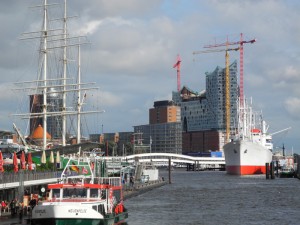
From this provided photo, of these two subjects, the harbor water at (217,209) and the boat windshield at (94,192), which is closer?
the boat windshield at (94,192)

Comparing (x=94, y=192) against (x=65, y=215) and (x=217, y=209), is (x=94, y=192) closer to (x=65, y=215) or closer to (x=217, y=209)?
(x=65, y=215)

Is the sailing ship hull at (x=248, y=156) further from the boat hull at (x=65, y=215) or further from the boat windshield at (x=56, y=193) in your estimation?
the boat hull at (x=65, y=215)

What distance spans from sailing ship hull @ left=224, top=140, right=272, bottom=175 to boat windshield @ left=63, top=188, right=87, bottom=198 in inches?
5832

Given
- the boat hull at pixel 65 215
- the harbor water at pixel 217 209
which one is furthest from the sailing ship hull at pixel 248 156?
the boat hull at pixel 65 215

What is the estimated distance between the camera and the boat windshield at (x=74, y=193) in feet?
146

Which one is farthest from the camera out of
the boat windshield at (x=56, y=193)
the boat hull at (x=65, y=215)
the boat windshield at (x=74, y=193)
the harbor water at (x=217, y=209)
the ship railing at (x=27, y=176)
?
the harbor water at (x=217, y=209)

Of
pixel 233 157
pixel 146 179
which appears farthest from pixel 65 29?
pixel 233 157

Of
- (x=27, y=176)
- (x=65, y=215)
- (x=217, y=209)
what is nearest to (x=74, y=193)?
(x=65, y=215)

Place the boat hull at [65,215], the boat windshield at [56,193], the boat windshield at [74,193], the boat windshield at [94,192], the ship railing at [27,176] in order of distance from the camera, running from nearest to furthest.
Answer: the boat hull at [65,215], the boat windshield at [56,193], the boat windshield at [74,193], the boat windshield at [94,192], the ship railing at [27,176]

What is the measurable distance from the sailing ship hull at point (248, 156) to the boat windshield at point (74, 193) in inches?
5832

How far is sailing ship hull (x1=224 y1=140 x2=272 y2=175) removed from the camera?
624 feet

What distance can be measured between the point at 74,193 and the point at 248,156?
150349mm

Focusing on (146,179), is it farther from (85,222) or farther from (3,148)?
(85,222)

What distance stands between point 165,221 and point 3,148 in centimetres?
4641
